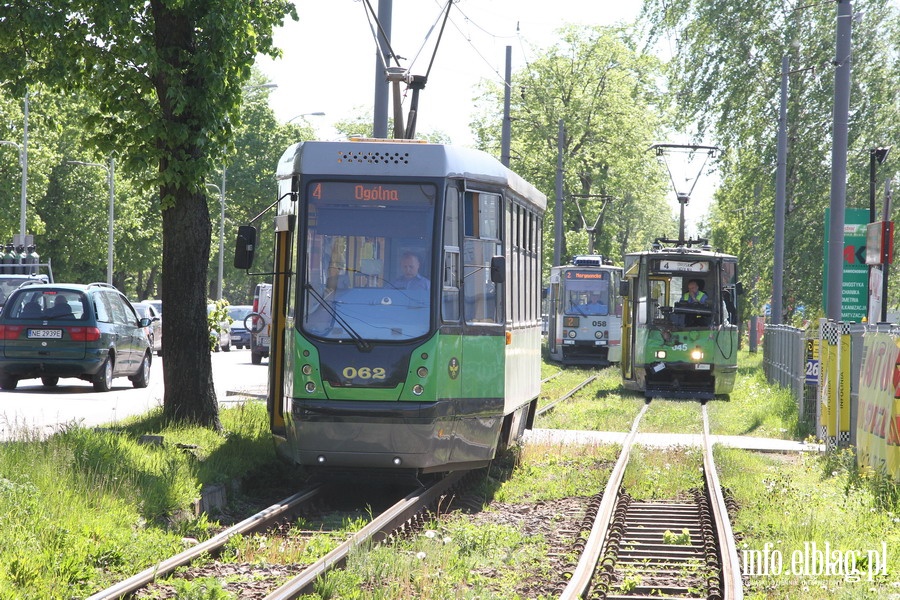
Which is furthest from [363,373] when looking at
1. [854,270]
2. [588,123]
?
[588,123]

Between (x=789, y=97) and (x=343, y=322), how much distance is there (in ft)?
92.6

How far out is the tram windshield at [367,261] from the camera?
37.0 feet

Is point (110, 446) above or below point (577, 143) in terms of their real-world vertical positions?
below

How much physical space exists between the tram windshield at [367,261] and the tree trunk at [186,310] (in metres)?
3.05

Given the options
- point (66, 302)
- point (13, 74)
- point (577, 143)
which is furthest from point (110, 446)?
point (577, 143)

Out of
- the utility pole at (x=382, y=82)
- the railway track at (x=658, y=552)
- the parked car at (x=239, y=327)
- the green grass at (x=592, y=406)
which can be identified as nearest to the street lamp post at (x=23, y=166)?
the parked car at (x=239, y=327)

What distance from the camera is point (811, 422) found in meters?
20.3

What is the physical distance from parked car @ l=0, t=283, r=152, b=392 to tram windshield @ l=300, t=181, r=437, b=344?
444 inches

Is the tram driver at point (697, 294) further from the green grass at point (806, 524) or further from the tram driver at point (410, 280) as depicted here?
the tram driver at point (410, 280)

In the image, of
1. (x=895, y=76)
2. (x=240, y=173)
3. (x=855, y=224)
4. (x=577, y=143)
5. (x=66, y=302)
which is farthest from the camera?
(x=240, y=173)

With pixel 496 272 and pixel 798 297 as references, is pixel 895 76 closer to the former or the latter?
pixel 798 297

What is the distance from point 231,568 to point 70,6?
696 centimetres

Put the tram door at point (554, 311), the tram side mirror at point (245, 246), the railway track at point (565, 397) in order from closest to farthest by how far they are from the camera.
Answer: the tram side mirror at point (245, 246) < the railway track at point (565, 397) < the tram door at point (554, 311)

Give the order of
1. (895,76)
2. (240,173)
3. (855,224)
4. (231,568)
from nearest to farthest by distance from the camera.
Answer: (231,568) → (855,224) → (895,76) → (240,173)
